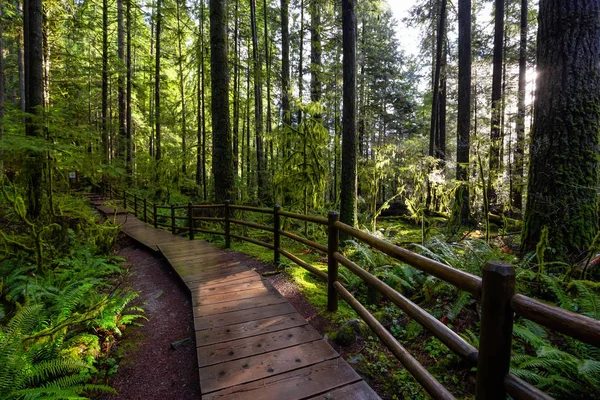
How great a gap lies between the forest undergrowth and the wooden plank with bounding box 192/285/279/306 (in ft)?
2.37

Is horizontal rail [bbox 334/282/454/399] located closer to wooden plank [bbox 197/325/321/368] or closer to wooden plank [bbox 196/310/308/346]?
wooden plank [bbox 197/325/321/368]

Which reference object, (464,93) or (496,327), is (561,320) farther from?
(464,93)

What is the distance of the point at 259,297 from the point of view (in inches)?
155

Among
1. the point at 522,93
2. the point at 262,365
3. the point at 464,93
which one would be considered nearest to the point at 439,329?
the point at 262,365

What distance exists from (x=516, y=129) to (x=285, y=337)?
454 inches

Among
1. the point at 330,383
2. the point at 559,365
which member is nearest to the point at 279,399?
the point at 330,383

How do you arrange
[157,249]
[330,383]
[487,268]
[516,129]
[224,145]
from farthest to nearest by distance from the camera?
[516,129] → [224,145] → [157,249] → [330,383] → [487,268]

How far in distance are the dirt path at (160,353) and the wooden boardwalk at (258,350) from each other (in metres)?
0.24

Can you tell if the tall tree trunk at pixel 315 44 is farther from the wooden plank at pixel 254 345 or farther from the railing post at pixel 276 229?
the wooden plank at pixel 254 345

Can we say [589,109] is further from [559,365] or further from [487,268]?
[487,268]

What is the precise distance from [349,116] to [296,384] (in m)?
6.08

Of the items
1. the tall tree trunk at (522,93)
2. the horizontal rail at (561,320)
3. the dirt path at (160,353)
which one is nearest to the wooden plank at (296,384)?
the dirt path at (160,353)

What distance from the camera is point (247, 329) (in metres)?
3.11

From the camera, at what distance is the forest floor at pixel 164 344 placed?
2.56 m
